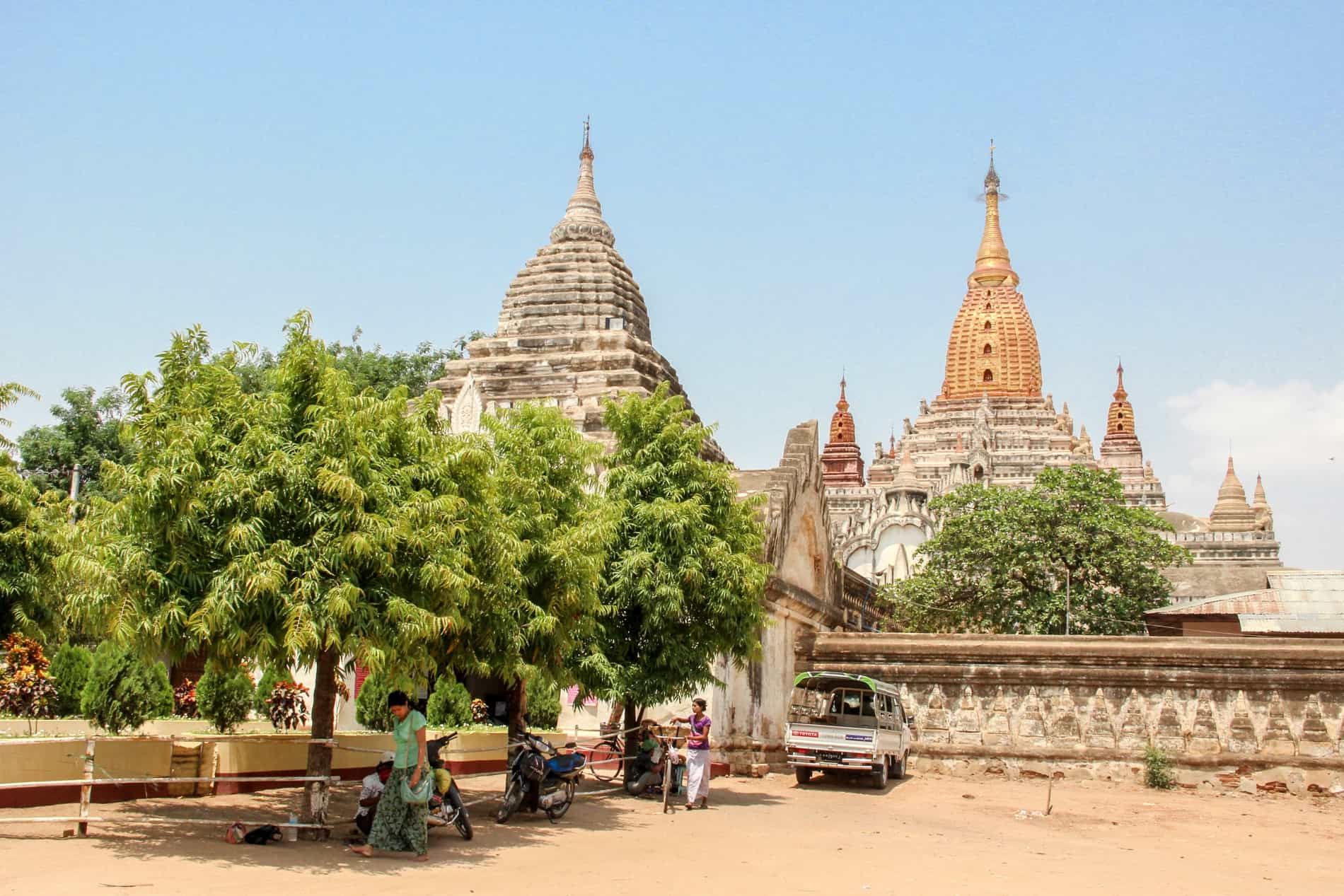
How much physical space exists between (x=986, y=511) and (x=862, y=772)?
15623 mm

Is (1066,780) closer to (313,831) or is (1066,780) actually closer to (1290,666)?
(1290,666)

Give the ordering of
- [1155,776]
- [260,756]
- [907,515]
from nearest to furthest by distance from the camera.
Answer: [260,756]
[1155,776]
[907,515]

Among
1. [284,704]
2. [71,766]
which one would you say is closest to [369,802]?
[71,766]

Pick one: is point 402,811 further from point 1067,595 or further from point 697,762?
point 1067,595

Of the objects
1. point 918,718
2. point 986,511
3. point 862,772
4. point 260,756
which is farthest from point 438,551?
point 986,511

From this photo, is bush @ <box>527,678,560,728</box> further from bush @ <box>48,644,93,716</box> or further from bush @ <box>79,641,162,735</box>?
bush @ <box>79,641,162,735</box>

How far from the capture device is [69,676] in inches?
741

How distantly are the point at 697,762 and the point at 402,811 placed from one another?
5.45 m

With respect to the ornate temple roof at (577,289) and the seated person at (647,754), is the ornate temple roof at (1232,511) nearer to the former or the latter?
the ornate temple roof at (577,289)

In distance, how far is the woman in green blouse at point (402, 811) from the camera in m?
11.4

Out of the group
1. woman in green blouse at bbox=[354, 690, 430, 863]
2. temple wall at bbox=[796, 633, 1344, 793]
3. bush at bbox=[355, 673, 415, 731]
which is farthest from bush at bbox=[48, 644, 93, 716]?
temple wall at bbox=[796, 633, 1344, 793]

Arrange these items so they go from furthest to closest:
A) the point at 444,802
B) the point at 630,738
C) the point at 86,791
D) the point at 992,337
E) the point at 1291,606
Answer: the point at 992,337 < the point at 1291,606 < the point at 630,738 < the point at 444,802 < the point at 86,791

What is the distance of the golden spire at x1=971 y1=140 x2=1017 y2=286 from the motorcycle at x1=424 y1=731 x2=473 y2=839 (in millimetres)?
74897

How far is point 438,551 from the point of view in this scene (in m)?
11.9
